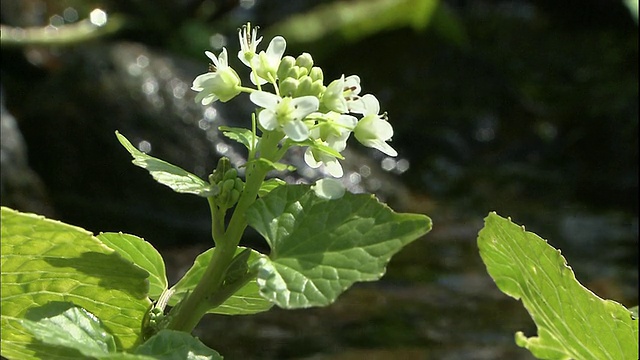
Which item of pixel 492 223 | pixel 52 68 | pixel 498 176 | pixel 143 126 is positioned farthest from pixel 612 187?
pixel 492 223

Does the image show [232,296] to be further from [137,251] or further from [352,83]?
[352,83]

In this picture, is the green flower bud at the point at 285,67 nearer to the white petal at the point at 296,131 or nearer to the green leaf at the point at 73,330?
the white petal at the point at 296,131

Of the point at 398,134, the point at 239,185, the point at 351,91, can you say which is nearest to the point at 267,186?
the point at 239,185

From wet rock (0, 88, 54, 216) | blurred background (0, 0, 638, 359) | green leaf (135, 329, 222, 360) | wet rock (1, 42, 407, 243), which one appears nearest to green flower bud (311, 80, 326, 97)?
green leaf (135, 329, 222, 360)

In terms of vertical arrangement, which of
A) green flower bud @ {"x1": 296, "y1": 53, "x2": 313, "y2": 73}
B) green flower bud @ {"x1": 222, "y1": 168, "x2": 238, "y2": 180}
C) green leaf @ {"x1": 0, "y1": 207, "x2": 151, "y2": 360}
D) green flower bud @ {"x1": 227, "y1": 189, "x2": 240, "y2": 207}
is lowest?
green leaf @ {"x1": 0, "y1": 207, "x2": 151, "y2": 360}

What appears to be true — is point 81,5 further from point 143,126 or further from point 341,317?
point 341,317

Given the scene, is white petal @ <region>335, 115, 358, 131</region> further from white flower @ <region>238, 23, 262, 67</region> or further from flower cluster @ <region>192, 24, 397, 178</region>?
white flower @ <region>238, 23, 262, 67</region>
